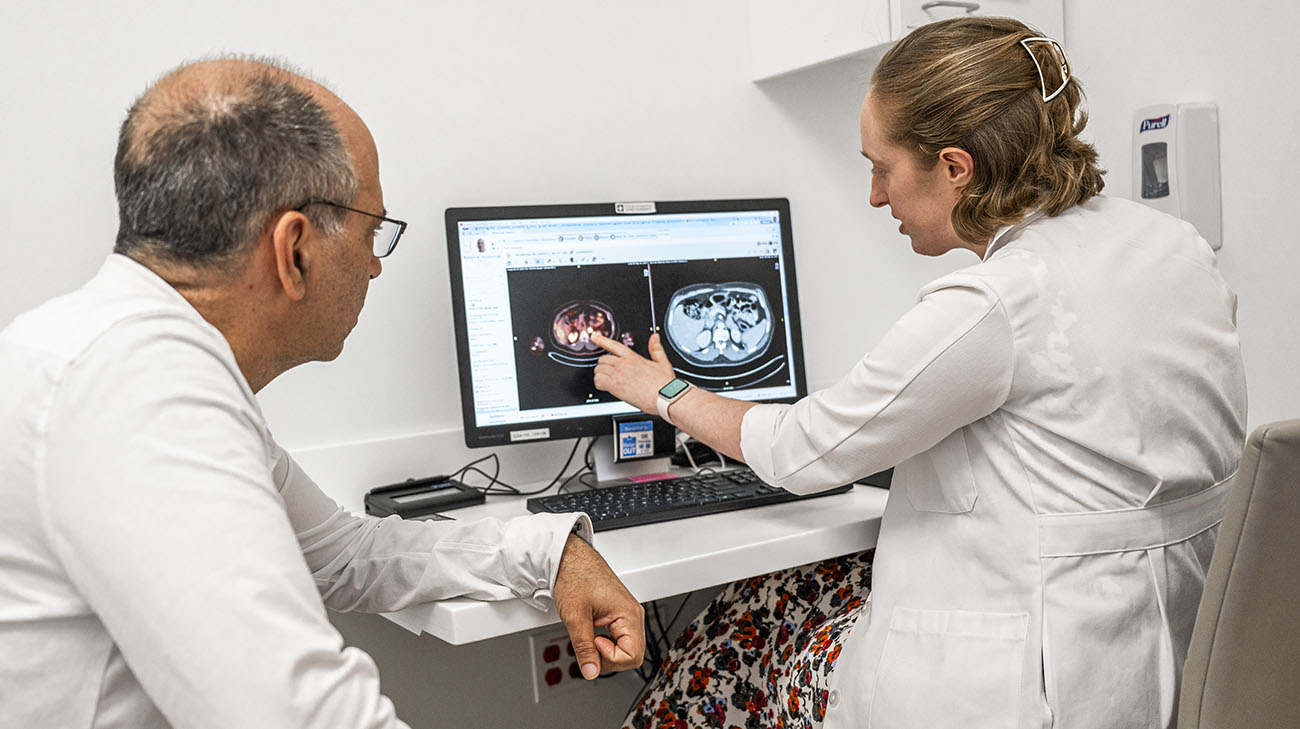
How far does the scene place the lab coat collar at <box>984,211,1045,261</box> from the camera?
1378 mm

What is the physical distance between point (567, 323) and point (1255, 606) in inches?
46.2

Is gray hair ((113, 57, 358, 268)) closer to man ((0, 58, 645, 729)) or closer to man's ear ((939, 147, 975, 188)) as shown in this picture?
man ((0, 58, 645, 729))

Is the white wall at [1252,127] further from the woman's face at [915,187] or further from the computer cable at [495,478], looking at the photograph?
the computer cable at [495,478]

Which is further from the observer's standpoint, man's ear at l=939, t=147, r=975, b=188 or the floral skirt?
the floral skirt

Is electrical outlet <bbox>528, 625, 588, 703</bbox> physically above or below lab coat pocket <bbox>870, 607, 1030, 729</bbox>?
below

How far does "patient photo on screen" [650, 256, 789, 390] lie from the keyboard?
0.86 ft

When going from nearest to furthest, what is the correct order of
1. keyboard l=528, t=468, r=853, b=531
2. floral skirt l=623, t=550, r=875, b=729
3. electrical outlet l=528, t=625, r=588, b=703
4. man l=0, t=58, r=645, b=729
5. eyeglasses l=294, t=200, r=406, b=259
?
man l=0, t=58, r=645, b=729, eyeglasses l=294, t=200, r=406, b=259, keyboard l=528, t=468, r=853, b=531, floral skirt l=623, t=550, r=875, b=729, electrical outlet l=528, t=625, r=588, b=703

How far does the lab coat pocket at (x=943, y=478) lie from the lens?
4.45ft

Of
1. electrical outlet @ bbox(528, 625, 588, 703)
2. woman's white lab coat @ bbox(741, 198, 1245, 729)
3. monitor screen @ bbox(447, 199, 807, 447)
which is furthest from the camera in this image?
electrical outlet @ bbox(528, 625, 588, 703)

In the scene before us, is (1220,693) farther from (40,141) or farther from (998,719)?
(40,141)

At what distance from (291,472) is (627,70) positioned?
122 cm

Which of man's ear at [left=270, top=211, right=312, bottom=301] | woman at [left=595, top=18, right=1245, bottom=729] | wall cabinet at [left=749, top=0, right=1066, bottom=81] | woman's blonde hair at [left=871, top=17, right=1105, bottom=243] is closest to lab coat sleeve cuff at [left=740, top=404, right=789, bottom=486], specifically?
woman at [left=595, top=18, right=1245, bottom=729]

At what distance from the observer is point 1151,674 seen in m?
1.33

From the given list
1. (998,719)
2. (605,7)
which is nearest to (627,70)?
(605,7)
